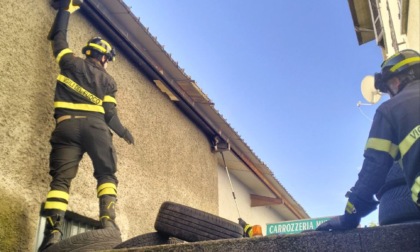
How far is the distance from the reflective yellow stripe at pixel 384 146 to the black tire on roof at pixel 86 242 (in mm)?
2048

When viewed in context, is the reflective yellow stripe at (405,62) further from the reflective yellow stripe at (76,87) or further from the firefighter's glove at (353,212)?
the reflective yellow stripe at (76,87)

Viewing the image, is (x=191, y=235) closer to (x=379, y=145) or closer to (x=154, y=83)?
(x=379, y=145)

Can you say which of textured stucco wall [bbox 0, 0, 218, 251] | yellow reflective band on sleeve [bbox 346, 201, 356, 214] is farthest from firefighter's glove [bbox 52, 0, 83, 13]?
yellow reflective band on sleeve [bbox 346, 201, 356, 214]

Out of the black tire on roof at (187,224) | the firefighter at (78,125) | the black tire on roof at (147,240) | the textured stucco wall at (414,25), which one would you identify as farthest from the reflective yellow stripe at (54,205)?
the textured stucco wall at (414,25)

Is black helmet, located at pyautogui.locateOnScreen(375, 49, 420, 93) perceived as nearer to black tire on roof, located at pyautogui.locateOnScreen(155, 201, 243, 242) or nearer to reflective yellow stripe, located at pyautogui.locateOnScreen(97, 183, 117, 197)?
black tire on roof, located at pyautogui.locateOnScreen(155, 201, 243, 242)

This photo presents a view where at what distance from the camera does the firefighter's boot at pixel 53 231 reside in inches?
134

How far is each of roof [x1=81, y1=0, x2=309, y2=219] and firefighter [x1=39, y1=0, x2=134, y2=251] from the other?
2.89ft

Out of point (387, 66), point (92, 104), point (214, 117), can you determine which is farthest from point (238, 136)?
point (387, 66)

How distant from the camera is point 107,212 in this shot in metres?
3.81

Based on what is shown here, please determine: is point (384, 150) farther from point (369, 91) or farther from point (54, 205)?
point (369, 91)

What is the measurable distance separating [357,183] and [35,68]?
3.27 metres

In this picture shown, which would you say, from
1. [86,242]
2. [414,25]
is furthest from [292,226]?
[86,242]

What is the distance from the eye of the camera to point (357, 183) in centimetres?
272

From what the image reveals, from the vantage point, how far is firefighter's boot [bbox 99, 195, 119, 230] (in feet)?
12.3
